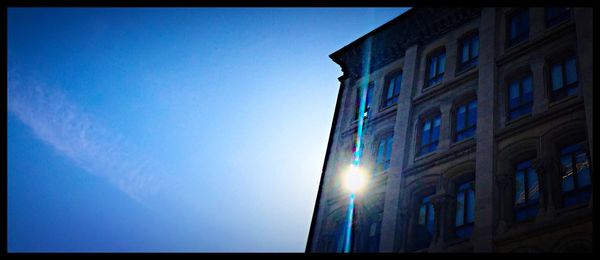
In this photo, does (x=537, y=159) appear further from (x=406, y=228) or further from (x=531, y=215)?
(x=406, y=228)

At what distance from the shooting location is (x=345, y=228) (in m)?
20.6

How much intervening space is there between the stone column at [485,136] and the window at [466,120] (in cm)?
63

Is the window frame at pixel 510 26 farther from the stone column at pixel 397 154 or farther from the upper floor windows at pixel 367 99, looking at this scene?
the upper floor windows at pixel 367 99

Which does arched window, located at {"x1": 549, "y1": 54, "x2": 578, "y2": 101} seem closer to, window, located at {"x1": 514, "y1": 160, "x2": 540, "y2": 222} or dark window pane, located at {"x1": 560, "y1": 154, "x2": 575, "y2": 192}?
dark window pane, located at {"x1": 560, "y1": 154, "x2": 575, "y2": 192}

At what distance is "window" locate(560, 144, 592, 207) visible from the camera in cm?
1484

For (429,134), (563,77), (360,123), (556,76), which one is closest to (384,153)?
(429,134)

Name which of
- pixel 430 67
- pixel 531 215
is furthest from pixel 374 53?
pixel 531 215

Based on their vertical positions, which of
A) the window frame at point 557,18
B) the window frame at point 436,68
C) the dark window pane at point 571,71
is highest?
the window frame at point 557,18

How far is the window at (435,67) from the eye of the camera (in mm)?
22453

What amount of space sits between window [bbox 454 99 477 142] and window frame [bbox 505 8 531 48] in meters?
2.48

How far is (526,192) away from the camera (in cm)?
1605

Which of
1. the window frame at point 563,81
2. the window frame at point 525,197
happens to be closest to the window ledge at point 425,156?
the window frame at point 525,197

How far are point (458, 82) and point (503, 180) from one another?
5370mm

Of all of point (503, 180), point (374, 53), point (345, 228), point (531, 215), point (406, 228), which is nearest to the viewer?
point (531, 215)
